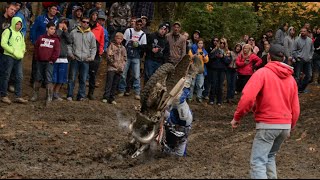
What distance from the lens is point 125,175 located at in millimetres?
8156

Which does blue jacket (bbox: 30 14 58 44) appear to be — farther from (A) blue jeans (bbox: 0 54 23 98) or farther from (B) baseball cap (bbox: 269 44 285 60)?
(B) baseball cap (bbox: 269 44 285 60)

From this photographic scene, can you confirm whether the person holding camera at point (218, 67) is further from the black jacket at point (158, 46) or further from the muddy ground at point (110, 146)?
the black jacket at point (158, 46)

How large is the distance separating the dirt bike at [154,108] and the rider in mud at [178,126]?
0.14 m

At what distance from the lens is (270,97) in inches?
292

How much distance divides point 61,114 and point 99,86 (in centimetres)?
457

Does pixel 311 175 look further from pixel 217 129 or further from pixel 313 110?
pixel 313 110

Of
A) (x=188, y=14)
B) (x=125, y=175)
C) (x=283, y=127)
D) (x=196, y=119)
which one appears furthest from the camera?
(x=188, y=14)

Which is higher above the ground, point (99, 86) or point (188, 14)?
point (188, 14)

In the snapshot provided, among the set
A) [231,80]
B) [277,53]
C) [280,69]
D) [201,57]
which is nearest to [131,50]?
[201,57]

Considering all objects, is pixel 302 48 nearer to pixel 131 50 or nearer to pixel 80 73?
pixel 131 50

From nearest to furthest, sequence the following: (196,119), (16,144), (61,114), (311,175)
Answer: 1. (311,175)
2. (16,144)
3. (61,114)
4. (196,119)

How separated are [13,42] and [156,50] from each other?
164 inches

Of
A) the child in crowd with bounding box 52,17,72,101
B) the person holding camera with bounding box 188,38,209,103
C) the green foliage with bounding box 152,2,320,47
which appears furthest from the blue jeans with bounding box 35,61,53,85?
the green foliage with bounding box 152,2,320,47

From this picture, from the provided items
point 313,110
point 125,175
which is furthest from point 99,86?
point 125,175
